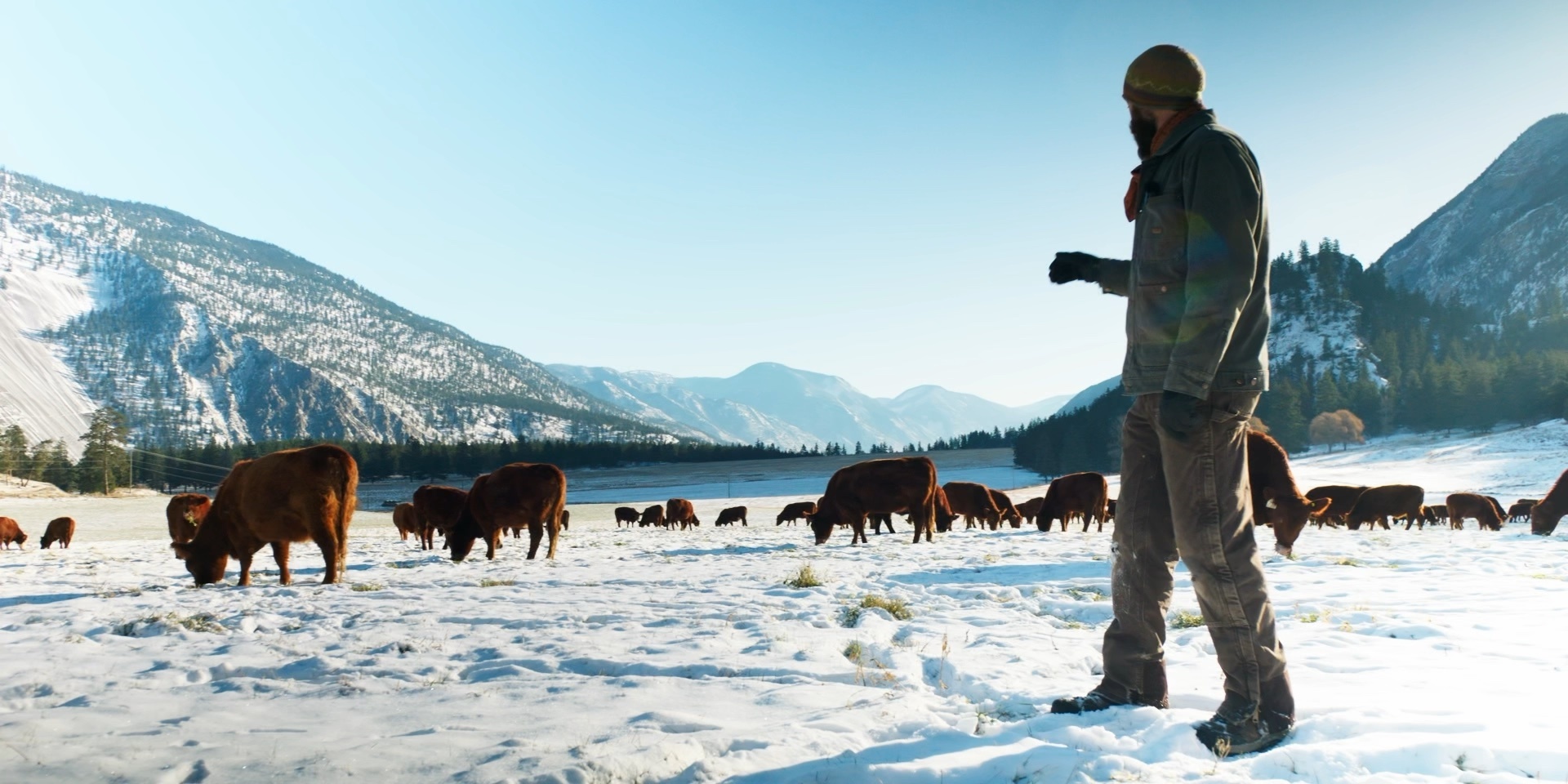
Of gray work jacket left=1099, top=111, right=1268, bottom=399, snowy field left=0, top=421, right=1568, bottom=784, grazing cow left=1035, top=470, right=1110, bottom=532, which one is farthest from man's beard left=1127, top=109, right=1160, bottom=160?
grazing cow left=1035, top=470, right=1110, bottom=532

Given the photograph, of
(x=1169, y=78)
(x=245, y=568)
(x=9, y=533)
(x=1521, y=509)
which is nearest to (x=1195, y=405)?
(x=1169, y=78)

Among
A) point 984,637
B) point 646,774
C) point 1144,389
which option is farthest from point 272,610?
point 1144,389

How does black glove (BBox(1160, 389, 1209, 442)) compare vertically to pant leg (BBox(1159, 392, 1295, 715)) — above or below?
above

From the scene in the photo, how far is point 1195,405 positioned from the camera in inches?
127

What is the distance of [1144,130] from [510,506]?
13.2 metres

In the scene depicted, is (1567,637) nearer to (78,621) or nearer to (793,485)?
(78,621)

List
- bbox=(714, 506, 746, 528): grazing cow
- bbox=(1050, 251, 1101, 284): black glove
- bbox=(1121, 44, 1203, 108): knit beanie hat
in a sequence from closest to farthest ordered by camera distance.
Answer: bbox=(1121, 44, 1203, 108): knit beanie hat < bbox=(1050, 251, 1101, 284): black glove < bbox=(714, 506, 746, 528): grazing cow

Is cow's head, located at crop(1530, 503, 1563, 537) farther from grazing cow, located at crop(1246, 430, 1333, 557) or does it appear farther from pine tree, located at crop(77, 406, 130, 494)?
pine tree, located at crop(77, 406, 130, 494)

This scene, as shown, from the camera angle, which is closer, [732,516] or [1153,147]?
[1153,147]

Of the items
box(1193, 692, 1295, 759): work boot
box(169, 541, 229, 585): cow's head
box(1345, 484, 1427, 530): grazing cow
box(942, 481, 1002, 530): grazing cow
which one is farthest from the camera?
box(942, 481, 1002, 530): grazing cow

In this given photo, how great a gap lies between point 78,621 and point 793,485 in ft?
259

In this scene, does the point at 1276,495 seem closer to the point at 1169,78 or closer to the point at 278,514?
the point at 1169,78

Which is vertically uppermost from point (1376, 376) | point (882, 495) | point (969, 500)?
point (1376, 376)

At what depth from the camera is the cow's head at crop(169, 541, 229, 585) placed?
9166 millimetres
